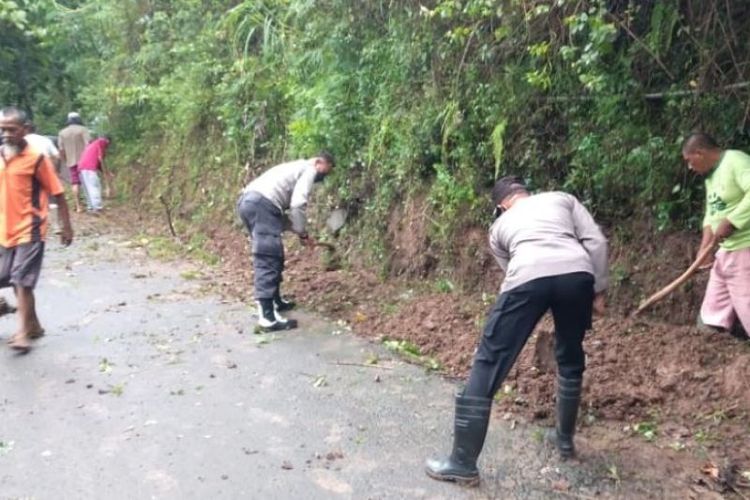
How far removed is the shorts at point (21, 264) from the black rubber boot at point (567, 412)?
448cm

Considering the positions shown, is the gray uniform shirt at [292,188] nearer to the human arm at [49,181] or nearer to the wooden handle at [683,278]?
the human arm at [49,181]

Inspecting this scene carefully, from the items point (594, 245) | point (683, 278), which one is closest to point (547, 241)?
point (594, 245)

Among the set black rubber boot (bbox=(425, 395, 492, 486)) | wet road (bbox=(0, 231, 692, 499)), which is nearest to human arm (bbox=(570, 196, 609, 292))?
black rubber boot (bbox=(425, 395, 492, 486))

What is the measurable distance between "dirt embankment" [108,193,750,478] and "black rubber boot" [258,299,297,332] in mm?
569

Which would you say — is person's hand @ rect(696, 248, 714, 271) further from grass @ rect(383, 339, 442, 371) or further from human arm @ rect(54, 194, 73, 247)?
human arm @ rect(54, 194, 73, 247)

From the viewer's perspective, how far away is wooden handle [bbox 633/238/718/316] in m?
5.68

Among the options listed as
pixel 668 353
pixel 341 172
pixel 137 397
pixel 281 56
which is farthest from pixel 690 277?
pixel 281 56

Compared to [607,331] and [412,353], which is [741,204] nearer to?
[607,331]

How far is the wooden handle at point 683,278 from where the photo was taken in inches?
224

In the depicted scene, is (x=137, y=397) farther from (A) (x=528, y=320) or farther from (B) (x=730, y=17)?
(B) (x=730, y=17)

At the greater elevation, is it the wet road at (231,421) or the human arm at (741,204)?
the human arm at (741,204)

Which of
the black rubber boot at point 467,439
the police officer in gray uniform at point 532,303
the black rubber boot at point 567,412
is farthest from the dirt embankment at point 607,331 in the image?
the black rubber boot at point 467,439

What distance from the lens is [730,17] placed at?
552 cm

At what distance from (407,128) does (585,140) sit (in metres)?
2.37
